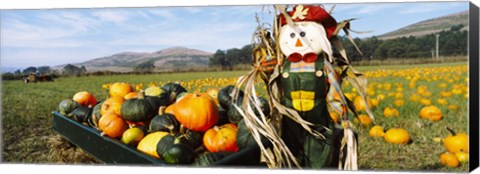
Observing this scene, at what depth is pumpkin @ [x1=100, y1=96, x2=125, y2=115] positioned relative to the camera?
508 centimetres

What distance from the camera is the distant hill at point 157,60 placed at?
16.8 feet

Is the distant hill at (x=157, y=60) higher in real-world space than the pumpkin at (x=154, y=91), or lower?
higher

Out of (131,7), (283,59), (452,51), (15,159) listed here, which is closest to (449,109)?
(452,51)

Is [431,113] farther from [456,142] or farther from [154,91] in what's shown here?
[154,91]

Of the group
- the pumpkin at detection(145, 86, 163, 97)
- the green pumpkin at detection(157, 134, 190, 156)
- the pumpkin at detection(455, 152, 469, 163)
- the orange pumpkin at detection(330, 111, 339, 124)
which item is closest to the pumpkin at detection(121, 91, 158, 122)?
the pumpkin at detection(145, 86, 163, 97)

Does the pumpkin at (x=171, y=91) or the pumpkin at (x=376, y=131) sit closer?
the pumpkin at (x=376, y=131)

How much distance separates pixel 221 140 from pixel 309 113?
Answer: 0.75 meters

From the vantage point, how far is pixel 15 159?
5.38 metres

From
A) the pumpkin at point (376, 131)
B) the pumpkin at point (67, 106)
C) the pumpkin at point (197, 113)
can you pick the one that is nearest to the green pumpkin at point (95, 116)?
the pumpkin at point (67, 106)

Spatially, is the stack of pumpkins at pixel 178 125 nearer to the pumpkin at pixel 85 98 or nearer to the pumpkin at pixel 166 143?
the pumpkin at pixel 166 143

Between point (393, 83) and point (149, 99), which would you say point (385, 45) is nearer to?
point (393, 83)

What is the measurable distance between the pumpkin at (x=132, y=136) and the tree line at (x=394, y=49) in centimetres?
99

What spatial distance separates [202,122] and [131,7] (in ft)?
4.44

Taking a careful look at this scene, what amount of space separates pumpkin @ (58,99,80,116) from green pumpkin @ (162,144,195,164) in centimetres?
182
